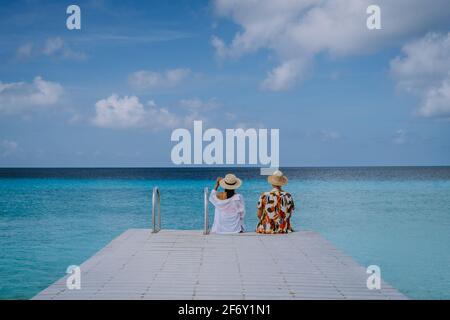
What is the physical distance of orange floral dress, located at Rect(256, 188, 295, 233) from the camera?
7289mm

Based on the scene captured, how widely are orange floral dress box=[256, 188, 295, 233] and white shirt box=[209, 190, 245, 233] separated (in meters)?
0.29

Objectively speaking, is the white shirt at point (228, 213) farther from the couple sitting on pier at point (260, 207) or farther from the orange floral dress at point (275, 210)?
the orange floral dress at point (275, 210)

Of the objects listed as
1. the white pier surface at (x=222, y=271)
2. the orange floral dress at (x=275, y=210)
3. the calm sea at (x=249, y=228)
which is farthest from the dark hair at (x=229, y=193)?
the calm sea at (x=249, y=228)

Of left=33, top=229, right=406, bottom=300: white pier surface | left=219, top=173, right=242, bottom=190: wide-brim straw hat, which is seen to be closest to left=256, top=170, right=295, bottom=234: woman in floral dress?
left=33, top=229, right=406, bottom=300: white pier surface

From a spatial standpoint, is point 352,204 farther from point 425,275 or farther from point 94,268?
point 94,268

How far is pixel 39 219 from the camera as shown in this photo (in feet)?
56.6

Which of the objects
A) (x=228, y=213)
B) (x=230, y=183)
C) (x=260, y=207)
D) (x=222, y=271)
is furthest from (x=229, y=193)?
(x=222, y=271)

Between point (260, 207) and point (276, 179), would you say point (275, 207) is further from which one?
point (276, 179)

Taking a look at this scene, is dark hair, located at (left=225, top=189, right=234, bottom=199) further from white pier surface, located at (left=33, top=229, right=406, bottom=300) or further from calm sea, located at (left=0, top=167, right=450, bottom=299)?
calm sea, located at (left=0, top=167, right=450, bottom=299)

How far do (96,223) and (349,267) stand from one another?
12.1 meters

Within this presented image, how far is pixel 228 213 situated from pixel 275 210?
2.40ft

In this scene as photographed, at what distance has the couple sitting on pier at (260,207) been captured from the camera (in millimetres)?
7320

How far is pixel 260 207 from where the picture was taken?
739cm
